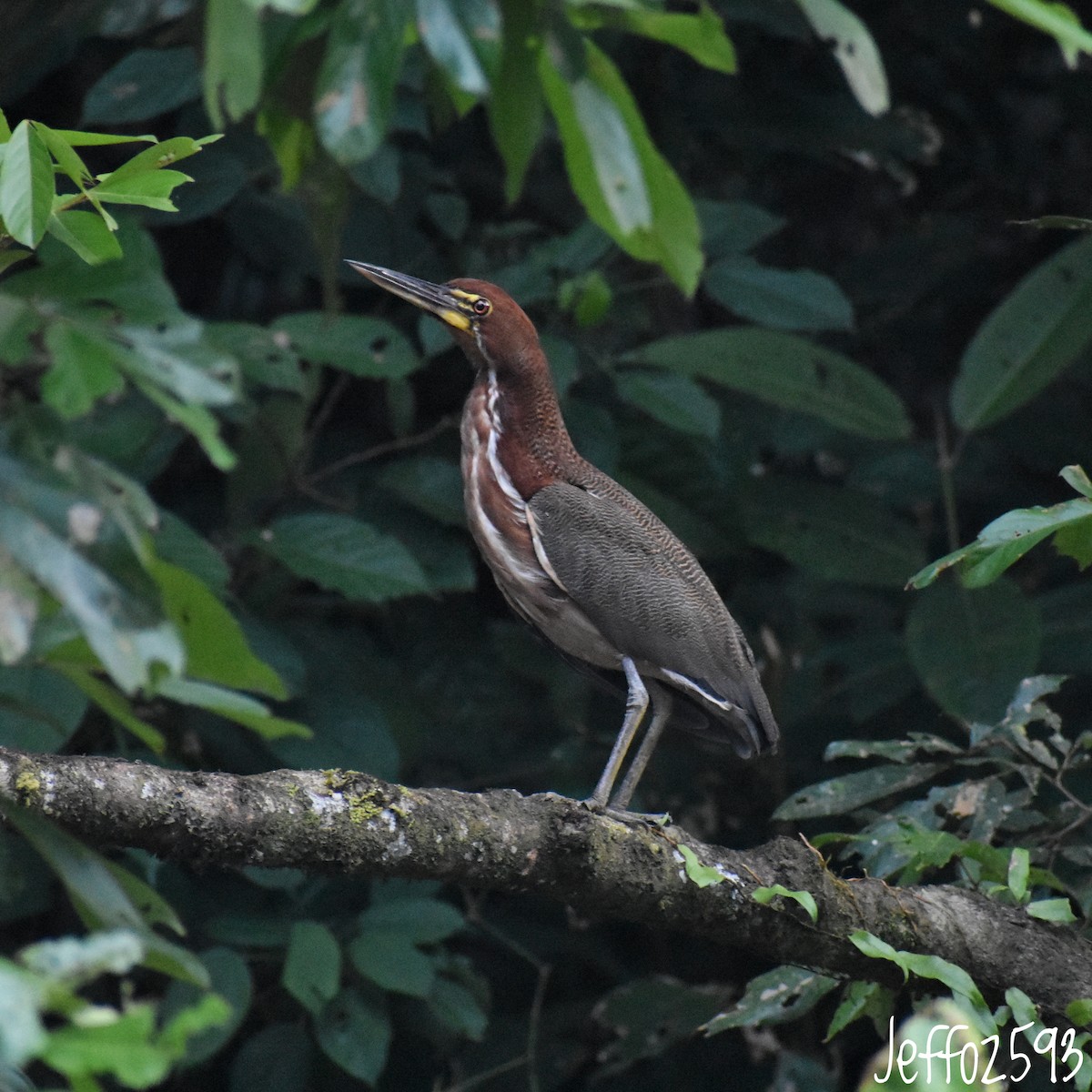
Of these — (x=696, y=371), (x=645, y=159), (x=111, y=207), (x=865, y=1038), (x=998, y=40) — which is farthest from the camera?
(x=998, y=40)

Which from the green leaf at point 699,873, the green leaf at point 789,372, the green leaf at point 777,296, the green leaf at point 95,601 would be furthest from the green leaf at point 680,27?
the green leaf at point 777,296

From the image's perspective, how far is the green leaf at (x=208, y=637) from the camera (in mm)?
1567

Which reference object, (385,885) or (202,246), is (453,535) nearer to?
(385,885)

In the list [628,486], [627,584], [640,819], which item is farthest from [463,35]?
[628,486]

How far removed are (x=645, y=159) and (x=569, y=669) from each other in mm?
3081

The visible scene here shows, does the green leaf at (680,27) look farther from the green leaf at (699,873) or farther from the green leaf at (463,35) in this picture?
the green leaf at (699,873)

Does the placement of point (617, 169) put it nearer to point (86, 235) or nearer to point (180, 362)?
point (180, 362)

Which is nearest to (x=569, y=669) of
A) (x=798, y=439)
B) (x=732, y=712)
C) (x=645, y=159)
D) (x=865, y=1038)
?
(x=732, y=712)

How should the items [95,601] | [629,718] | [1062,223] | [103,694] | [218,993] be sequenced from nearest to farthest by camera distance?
[95,601], [103,694], [1062,223], [218,993], [629,718]

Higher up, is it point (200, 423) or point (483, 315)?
point (200, 423)

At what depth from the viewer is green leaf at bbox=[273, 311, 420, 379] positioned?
411 centimetres

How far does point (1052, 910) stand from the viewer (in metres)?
3.00

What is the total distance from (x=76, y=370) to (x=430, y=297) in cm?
293

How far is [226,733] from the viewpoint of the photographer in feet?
13.9
